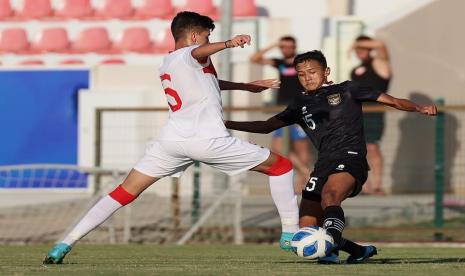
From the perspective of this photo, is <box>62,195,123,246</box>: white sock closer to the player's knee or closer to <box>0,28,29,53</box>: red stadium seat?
the player's knee

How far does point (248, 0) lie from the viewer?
22.6 metres

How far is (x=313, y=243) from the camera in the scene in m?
8.80

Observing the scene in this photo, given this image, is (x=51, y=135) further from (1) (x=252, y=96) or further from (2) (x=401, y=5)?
(2) (x=401, y=5)

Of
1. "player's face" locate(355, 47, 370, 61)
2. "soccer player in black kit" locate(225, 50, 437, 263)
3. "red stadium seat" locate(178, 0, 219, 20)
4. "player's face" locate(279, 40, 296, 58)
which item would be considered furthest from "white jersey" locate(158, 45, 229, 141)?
"red stadium seat" locate(178, 0, 219, 20)

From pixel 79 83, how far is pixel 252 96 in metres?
2.56

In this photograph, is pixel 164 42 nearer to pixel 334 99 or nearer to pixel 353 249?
pixel 334 99


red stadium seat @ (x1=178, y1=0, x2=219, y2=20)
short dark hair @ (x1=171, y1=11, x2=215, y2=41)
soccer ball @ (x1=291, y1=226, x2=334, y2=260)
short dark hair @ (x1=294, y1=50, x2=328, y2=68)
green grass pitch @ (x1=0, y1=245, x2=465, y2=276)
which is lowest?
green grass pitch @ (x1=0, y1=245, x2=465, y2=276)

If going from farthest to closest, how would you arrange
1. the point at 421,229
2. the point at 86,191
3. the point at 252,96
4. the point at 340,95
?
the point at 252,96 < the point at 86,191 < the point at 421,229 < the point at 340,95

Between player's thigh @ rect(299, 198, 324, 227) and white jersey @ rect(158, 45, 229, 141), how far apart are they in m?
0.82

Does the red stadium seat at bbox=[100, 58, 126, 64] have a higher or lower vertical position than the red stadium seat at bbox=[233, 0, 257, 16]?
lower

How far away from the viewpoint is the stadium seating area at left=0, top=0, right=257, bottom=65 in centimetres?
2242

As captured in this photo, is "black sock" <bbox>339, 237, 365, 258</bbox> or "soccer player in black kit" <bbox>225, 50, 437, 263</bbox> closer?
"soccer player in black kit" <bbox>225, 50, 437, 263</bbox>

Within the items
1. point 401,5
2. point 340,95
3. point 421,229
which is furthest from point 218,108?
point 401,5

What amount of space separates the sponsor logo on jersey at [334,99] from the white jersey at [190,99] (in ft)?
2.68
